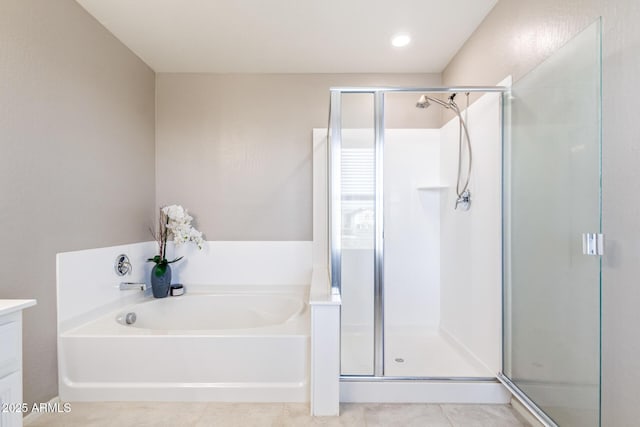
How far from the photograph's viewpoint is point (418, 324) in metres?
3.01

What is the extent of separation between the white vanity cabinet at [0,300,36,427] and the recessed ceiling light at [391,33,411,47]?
2.68 metres

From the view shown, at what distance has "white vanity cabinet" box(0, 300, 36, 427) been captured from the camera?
124 centimetres

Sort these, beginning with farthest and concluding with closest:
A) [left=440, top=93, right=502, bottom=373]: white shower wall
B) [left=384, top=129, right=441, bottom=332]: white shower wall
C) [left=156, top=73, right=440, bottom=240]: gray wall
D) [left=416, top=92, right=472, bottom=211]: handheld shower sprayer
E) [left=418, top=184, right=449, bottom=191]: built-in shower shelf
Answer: [left=156, top=73, right=440, bottom=240]: gray wall
[left=384, top=129, right=441, bottom=332]: white shower wall
[left=418, top=184, right=449, bottom=191]: built-in shower shelf
[left=416, top=92, right=472, bottom=211]: handheld shower sprayer
[left=440, top=93, right=502, bottom=373]: white shower wall

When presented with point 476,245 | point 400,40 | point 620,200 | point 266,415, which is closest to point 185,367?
point 266,415

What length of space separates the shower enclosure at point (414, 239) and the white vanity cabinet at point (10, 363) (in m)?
1.48

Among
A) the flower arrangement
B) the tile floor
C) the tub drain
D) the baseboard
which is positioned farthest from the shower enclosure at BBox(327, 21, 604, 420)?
the baseboard

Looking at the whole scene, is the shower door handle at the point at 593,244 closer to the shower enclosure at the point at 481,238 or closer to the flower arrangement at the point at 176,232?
the shower enclosure at the point at 481,238

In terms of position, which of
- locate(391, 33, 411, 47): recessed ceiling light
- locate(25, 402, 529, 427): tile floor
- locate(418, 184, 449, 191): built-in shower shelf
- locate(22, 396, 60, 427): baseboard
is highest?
locate(391, 33, 411, 47): recessed ceiling light

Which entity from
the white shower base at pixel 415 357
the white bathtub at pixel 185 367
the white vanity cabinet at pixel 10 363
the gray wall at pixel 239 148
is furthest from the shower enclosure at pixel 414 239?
the white vanity cabinet at pixel 10 363

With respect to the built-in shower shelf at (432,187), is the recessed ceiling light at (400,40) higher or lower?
higher

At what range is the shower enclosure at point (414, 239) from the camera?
6.75 feet

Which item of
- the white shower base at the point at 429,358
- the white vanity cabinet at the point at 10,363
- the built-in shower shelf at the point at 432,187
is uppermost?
the built-in shower shelf at the point at 432,187

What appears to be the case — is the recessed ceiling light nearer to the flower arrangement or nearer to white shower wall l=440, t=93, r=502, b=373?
white shower wall l=440, t=93, r=502, b=373

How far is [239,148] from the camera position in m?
3.17
